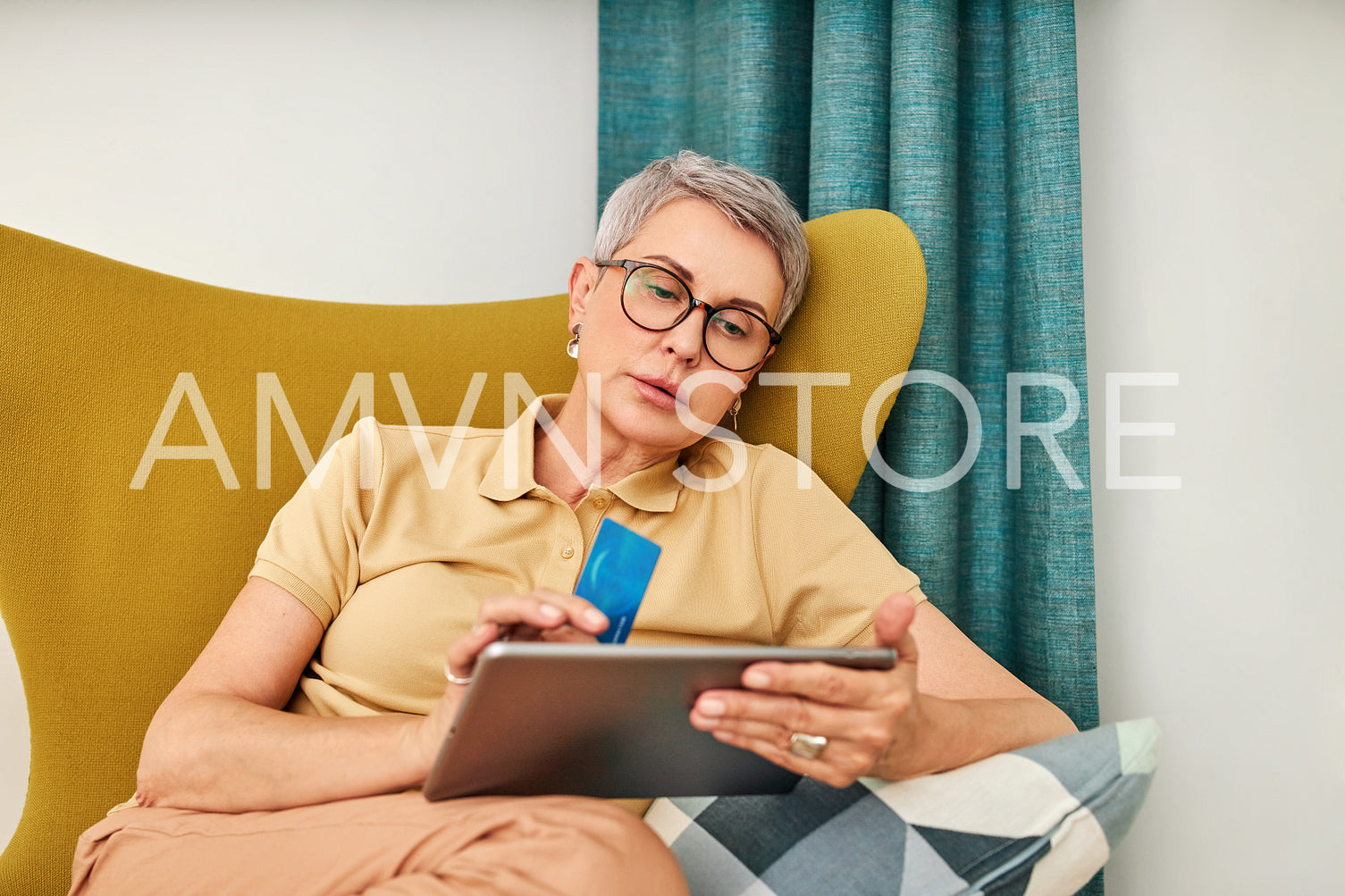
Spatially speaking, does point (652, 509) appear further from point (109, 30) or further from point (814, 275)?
point (109, 30)

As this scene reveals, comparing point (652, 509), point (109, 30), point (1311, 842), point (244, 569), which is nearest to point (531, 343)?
point (652, 509)

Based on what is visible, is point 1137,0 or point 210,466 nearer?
point 210,466

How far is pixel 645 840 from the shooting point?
0.67m

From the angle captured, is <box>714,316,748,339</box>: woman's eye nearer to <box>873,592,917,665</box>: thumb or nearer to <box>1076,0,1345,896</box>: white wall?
<box>873,592,917,665</box>: thumb

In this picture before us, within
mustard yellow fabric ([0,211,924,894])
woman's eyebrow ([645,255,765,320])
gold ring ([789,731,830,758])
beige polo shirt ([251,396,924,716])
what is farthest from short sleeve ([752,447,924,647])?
gold ring ([789,731,830,758])

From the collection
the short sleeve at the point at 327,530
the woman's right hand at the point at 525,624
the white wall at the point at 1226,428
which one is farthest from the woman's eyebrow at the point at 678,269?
the white wall at the point at 1226,428

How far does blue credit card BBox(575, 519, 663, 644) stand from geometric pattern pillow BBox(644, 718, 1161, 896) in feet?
0.77

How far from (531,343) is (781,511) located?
48 cm

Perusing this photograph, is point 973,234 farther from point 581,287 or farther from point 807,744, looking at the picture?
point 807,744

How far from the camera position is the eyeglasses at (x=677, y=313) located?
3.62 ft

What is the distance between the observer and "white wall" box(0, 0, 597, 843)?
162 cm

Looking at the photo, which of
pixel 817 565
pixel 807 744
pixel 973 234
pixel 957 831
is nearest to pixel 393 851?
pixel 807 744

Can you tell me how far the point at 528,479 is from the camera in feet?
3.55

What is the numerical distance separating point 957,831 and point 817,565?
15.0 inches
